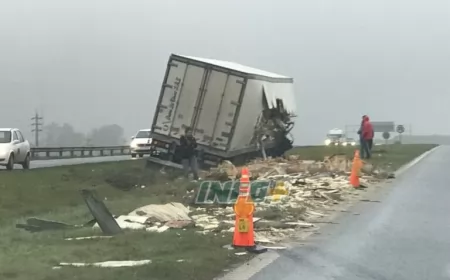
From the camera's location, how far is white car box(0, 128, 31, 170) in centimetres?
2785

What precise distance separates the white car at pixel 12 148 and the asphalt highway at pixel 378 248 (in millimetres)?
14967

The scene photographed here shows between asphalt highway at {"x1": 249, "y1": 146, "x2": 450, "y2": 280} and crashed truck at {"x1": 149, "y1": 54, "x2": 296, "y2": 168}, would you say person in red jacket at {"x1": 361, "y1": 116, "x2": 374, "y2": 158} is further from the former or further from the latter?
asphalt highway at {"x1": 249, "y1": 146, "x2": 450, "y2": 280}

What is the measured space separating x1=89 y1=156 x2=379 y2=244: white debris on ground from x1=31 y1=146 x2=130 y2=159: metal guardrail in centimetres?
2708

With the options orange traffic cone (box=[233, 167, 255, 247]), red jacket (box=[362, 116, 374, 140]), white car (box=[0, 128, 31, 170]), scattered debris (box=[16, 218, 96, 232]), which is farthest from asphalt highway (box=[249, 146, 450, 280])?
red jacket (box=[362, 116, 374, 140])

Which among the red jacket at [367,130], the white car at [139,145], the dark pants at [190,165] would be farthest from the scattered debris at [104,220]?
the white car at [139,145]

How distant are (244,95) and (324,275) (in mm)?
16653

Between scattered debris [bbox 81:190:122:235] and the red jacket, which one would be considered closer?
scattered debris [bbox 81:190:122:235]

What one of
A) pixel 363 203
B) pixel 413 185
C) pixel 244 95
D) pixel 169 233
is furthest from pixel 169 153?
pixel 169 233

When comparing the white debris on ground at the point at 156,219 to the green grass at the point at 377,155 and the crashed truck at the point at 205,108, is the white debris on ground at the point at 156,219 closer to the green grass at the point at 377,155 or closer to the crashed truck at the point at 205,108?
the crashed truck at the point at 205,108

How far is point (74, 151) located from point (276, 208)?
3919cm

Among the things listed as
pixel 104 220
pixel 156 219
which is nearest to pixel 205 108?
pixel 156 219

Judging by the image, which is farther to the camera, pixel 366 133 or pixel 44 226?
pixel 366 133

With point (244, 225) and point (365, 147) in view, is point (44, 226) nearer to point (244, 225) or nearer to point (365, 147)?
point (244, 225)

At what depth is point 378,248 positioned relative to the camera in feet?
36.0
